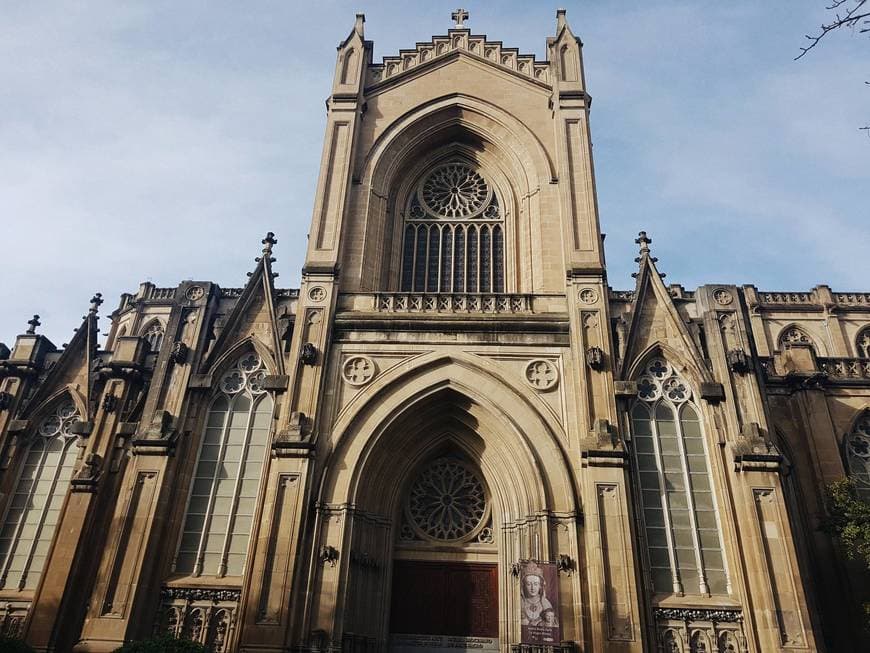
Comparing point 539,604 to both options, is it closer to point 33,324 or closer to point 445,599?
point 445,599

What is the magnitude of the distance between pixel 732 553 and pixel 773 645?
207cm

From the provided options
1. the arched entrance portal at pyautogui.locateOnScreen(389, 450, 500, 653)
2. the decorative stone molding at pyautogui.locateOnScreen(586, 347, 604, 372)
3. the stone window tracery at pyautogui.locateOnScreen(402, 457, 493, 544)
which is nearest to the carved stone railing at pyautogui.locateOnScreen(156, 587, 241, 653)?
the arched entrance portal at pyautogui.locateOnScreen(389, 450, 500, 653)

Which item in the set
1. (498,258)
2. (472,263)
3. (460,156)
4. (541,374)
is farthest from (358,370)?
(460,156)

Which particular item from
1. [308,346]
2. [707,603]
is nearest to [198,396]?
[308,346]

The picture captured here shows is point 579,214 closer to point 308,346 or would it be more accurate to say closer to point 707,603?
point 308,346

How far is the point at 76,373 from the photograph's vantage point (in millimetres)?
21141

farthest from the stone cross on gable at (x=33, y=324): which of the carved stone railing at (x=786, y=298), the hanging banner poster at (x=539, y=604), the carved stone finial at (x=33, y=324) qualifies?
the carved stone railing at (x=786, y=298)

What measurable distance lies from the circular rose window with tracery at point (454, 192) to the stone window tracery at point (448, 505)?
30.7 ft

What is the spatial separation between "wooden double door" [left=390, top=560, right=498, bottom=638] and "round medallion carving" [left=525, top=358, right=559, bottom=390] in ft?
15.9

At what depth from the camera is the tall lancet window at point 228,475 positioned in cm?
1647

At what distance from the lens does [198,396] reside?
1833 centimetres

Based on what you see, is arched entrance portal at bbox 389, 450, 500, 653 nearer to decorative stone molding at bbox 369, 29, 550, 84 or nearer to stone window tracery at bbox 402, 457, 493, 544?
stone window tracery at bbox 402, 457, 493, 544

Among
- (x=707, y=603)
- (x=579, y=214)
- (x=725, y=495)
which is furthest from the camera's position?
(x=579, y=214)

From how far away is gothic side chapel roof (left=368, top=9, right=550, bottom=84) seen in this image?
25219mm
